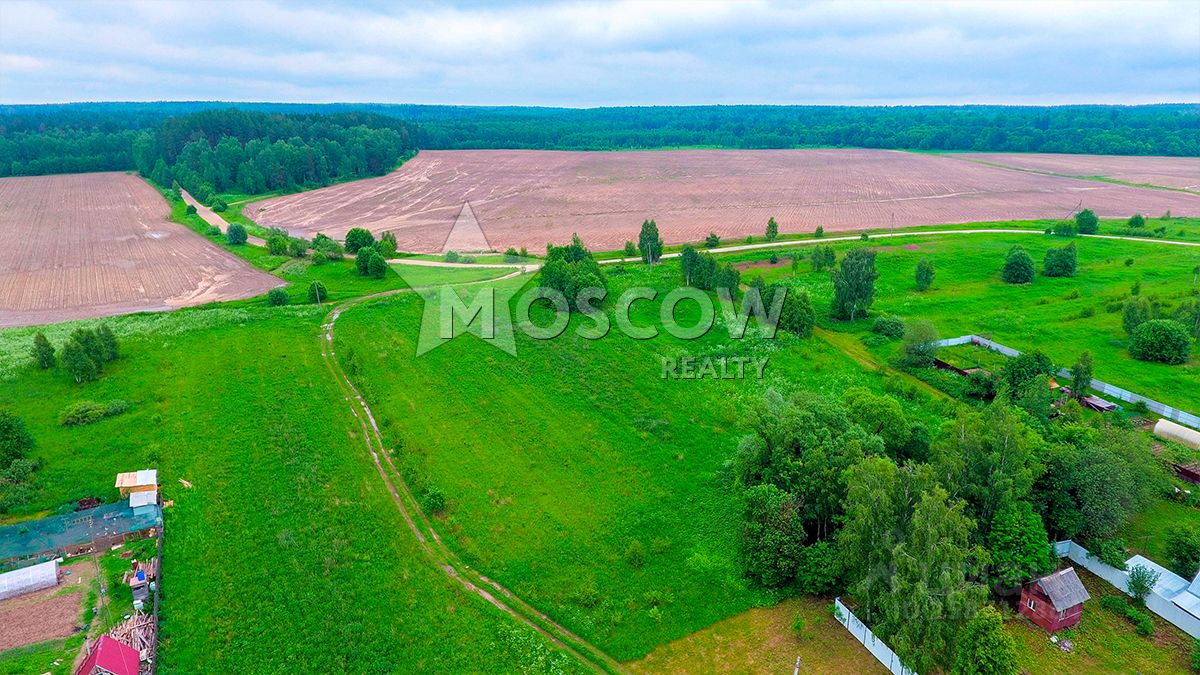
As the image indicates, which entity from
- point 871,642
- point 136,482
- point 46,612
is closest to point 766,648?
point 871,642

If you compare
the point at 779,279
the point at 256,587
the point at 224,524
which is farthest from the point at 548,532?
the point at 779,279

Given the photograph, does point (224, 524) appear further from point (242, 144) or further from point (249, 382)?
point (242, 144)

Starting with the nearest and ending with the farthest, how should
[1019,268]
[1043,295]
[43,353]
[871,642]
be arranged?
[871,642] < [43,353] < [1043,295] < [1019,268]

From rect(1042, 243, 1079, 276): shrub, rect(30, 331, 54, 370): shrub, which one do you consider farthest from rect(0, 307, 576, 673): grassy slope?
rect(1042, 243, 1079, 276): shrub

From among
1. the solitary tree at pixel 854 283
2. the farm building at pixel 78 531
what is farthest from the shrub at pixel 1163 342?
the farm building at pixel 78 531

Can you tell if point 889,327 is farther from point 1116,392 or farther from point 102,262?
point 102,262

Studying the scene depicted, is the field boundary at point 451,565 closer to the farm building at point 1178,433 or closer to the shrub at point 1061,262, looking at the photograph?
the farm building at point 1178,433

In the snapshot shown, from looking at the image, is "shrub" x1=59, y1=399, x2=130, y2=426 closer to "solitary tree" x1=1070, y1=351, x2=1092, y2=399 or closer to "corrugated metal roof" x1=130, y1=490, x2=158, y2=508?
"corrugated metal roof" x1=130, y1=490, x2=158, y2=508
